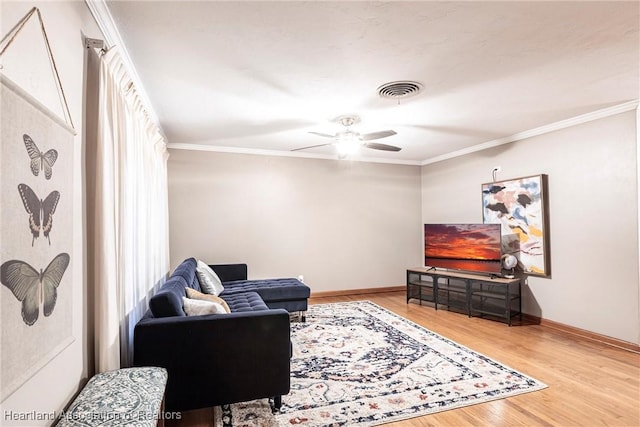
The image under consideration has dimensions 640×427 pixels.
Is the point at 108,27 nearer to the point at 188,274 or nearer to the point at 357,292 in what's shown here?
the point at 188,274

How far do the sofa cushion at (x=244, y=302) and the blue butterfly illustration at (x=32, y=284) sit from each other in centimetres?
204

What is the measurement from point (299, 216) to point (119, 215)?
153 inches

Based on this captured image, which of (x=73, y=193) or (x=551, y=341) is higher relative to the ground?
(x=73, y=193)

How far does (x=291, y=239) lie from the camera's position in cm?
575

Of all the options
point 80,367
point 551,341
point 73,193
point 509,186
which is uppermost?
point 509,186

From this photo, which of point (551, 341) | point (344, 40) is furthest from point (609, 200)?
point (344, 40)

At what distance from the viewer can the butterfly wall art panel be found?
1042mm

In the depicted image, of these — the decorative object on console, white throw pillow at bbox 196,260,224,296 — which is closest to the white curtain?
white throw pillow at bbox 196,260,224,296

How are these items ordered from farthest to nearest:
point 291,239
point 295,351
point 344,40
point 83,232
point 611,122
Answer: point 291,239
point 611,122
point 295,351
point 344,40
point 83,232

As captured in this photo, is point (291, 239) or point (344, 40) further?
point (291, 239)

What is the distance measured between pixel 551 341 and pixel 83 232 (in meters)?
4.58

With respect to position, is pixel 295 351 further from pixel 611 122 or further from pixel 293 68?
pixel 611 122

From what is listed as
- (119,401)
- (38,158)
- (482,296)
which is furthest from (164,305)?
(482,296)

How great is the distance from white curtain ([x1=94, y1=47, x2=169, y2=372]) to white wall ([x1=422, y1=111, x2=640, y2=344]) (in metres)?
4.75
